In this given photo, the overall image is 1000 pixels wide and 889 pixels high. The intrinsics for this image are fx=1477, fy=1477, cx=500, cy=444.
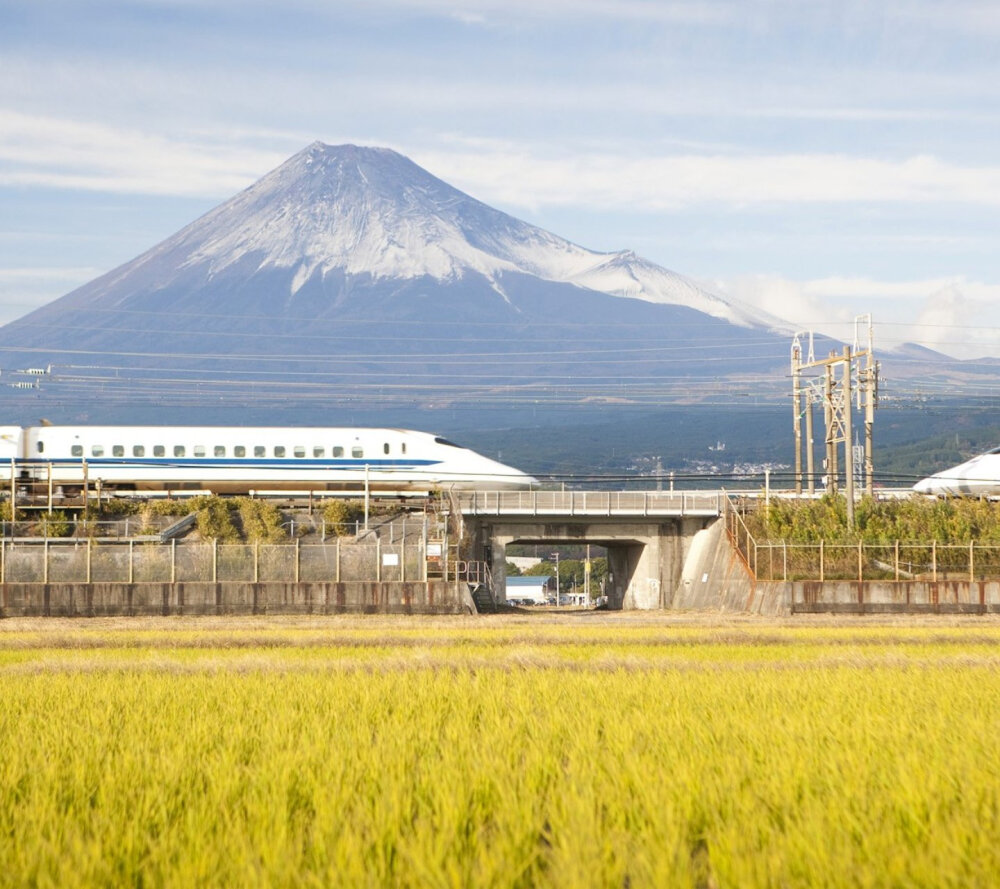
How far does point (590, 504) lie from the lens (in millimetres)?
63250

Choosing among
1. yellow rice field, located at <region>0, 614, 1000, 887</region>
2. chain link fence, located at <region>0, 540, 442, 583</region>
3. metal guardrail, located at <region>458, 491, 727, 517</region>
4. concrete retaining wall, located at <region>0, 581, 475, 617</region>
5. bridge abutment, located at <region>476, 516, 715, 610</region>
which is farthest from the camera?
bridge abutment, located at <region>476, 516, 715, 610</region>

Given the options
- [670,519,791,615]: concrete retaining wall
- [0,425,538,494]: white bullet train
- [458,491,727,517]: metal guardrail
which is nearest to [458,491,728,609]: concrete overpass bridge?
[458,491,727,517]: metal guardrail

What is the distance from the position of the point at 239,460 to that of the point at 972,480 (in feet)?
112

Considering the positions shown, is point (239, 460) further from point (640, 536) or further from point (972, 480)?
point (972, 480)

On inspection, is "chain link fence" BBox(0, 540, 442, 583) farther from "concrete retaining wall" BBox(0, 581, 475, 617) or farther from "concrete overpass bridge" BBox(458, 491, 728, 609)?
"concrete overpass bridge" BBox(458, 491, 728, 609)

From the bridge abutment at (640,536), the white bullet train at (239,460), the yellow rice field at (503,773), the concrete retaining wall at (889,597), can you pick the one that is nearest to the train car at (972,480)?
the bridge abutment at (640,536)

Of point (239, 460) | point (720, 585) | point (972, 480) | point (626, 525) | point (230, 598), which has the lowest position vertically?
point (720, 585)

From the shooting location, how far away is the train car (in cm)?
6858

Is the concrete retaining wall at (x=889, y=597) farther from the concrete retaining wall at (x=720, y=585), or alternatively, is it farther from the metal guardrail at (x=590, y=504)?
the metal guardrail at (x=590, y=504)

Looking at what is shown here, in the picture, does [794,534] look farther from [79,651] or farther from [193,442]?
[79,651]

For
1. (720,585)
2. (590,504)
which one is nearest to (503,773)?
(720,585)

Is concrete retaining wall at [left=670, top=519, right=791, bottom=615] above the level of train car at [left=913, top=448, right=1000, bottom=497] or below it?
below

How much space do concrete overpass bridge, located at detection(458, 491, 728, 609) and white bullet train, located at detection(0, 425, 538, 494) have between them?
423 centimetres

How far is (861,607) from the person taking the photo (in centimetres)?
4734
